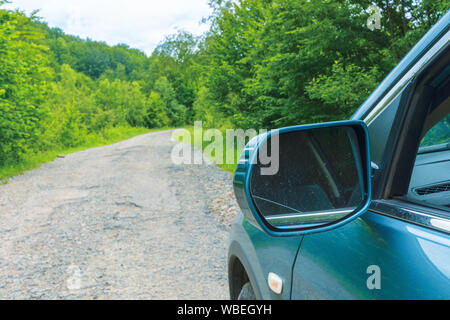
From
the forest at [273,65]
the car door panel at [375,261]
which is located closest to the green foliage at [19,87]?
the forest at [273,65]

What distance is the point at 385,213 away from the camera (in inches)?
45.4

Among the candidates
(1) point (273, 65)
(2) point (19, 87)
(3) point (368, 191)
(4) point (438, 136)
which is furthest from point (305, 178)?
(2) point (19, 87)

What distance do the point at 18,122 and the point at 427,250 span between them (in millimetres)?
14840

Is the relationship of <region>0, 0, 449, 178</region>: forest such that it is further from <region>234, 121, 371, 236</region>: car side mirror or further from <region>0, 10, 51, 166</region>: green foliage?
<region>234, 121, 371, 236</region>: car side mirror

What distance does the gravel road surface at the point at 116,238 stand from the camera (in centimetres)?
399

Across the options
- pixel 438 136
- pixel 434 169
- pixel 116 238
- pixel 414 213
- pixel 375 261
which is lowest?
pixel 116 238

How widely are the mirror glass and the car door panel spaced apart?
0.10m

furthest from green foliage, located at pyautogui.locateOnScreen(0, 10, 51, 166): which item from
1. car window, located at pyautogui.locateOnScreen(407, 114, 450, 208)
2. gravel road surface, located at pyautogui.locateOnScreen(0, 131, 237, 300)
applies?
car window, located at pyautogui.locateOnScreen(407, 114, 450, 208)

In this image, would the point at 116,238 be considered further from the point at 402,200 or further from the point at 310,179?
the point at 402,200

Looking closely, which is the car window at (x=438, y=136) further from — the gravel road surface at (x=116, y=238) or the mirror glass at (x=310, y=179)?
the gravel road surface at (x=116, y=238)

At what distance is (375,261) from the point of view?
3.44 feet

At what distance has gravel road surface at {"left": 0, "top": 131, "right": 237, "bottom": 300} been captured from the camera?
13.1ft

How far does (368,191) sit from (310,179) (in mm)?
221
